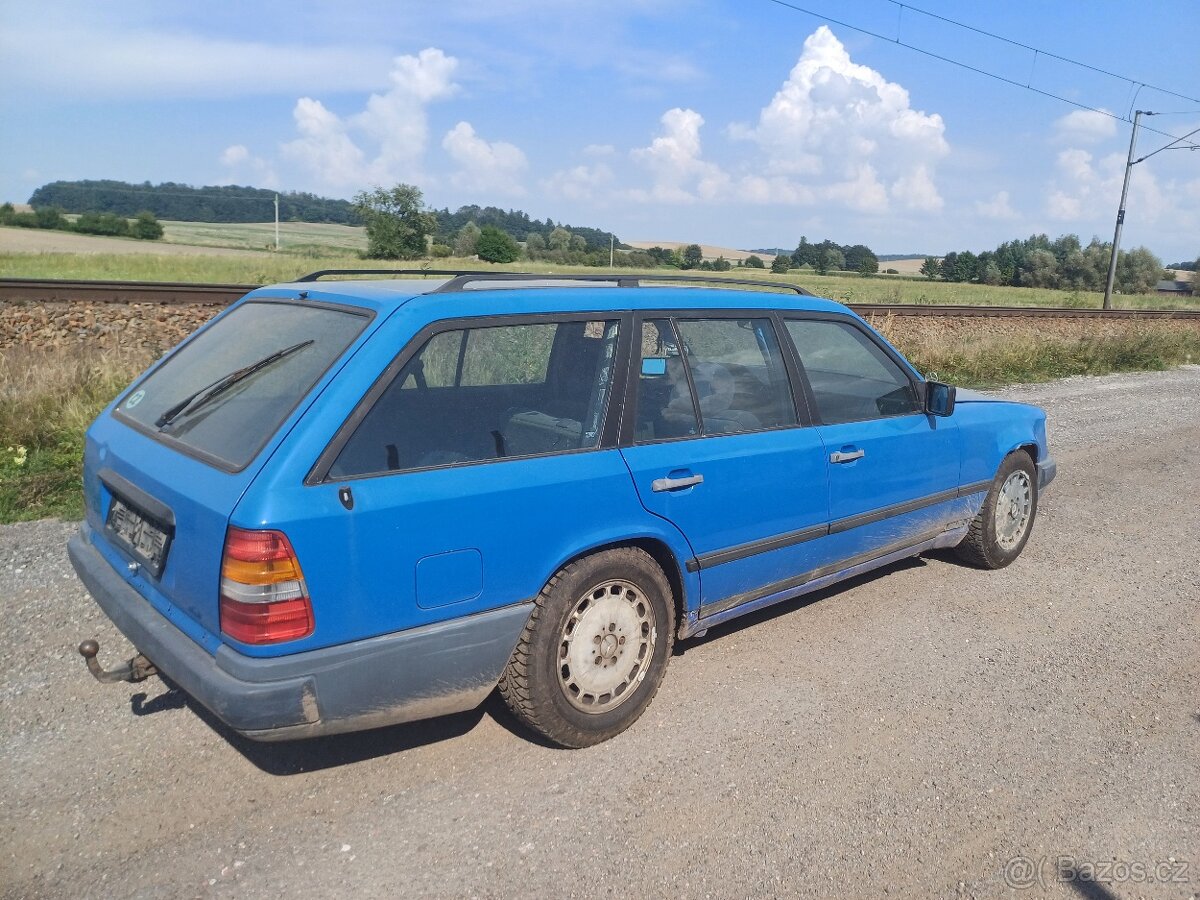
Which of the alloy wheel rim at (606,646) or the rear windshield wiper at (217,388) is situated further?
the alloy wheel rim at (606,646)

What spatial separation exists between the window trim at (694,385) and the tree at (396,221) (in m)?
42.4

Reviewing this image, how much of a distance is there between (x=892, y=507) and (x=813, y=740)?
1437 mm

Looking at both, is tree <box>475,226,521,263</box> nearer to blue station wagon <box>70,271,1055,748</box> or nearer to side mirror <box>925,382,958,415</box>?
side mirror <box>925,382,958,415</box>

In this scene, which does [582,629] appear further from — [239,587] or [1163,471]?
[1163,471]

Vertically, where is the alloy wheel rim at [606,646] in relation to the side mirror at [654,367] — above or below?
below

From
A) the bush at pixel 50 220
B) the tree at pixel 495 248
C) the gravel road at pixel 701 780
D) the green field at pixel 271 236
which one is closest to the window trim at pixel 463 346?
the gravel road at pixel 701 780

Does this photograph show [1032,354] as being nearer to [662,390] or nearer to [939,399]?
[939,399]

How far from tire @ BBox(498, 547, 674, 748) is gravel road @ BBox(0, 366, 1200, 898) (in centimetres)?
15

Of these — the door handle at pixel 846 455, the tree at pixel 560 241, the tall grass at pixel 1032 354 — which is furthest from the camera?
A: the tree at pixel 560 241

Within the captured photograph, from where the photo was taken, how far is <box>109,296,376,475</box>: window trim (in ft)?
9.05

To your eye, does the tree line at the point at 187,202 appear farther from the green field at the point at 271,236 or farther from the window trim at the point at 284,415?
the window trim at the point at 284,415

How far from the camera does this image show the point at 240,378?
317 cm

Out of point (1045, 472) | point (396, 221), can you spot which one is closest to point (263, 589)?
point (1045, 472)

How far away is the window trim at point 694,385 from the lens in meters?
3.47
